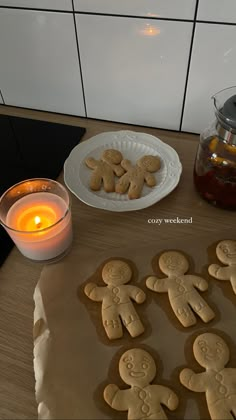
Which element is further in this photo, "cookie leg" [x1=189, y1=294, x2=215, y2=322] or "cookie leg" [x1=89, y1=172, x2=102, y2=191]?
"cookie leg" [x1=89, y1=172, x2=102, y2=191]

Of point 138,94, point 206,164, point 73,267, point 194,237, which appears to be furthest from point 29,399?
point 138,94

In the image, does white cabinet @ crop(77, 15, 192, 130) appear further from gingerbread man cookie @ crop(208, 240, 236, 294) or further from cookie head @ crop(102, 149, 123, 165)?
gingerbread man cookie @ crop(208, 240, 236, 294)

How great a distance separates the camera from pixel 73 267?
514mm

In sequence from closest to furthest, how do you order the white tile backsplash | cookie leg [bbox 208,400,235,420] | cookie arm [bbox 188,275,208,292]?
cookie leg [bbox 208,400,235,420], cookie arm [bbox 188,275,208,292], the white tile backsplash

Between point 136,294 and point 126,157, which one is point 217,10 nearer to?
point 126,157

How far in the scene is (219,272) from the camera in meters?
0.50

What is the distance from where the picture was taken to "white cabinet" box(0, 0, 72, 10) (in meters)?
0.62

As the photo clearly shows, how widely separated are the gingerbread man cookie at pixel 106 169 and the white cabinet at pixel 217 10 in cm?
27

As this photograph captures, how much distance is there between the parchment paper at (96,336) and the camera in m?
0.40

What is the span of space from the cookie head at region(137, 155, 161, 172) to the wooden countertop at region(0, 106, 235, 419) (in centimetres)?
5

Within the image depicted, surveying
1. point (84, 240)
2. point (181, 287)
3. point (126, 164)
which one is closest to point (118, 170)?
point (126, 164)

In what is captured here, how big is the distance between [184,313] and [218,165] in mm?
246

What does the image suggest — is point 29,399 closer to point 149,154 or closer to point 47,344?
point 47,344

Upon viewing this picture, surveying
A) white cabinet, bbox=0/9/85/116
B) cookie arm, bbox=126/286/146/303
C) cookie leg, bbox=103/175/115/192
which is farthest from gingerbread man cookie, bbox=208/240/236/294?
white cabinet, bbox=0/9/85/116
